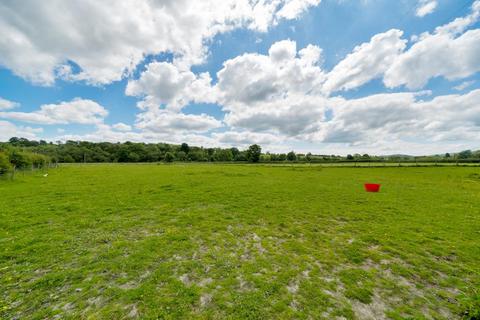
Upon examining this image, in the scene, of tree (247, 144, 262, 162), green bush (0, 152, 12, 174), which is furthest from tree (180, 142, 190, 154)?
green bush (0, 152, 12, 174)

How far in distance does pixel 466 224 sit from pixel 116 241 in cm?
1607

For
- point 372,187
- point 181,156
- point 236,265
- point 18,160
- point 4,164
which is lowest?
point 236,265

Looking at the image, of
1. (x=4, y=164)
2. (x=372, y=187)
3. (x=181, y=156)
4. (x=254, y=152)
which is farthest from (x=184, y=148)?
(x=372, y=187)

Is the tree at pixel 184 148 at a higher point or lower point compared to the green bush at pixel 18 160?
higher

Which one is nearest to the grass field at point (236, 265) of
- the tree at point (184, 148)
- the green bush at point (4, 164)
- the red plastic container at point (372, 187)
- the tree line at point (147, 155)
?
the red plastic container at point (372, 187)

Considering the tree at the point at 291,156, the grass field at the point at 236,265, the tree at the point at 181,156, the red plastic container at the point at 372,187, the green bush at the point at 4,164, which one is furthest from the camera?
the tree at the point at 181,156

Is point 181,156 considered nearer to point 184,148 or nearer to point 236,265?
point 184,148

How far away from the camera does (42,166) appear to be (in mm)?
45719

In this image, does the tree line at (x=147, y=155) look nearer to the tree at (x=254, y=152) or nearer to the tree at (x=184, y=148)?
the tree at (x=254, y=152)

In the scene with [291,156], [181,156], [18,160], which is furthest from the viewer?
[181,156]

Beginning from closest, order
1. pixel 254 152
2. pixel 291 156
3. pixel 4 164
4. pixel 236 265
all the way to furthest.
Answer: pixel 236 265, pixel 4 164, pixel 254 152, pixel 291 156

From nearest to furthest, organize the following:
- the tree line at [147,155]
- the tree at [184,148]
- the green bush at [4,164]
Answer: the green bush at [4,164]
the tree line at [147,155]
the tree at [184,148]

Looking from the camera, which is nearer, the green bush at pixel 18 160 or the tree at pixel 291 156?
the green bush at pixel 18 160

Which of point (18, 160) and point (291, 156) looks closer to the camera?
point (18, 160)
